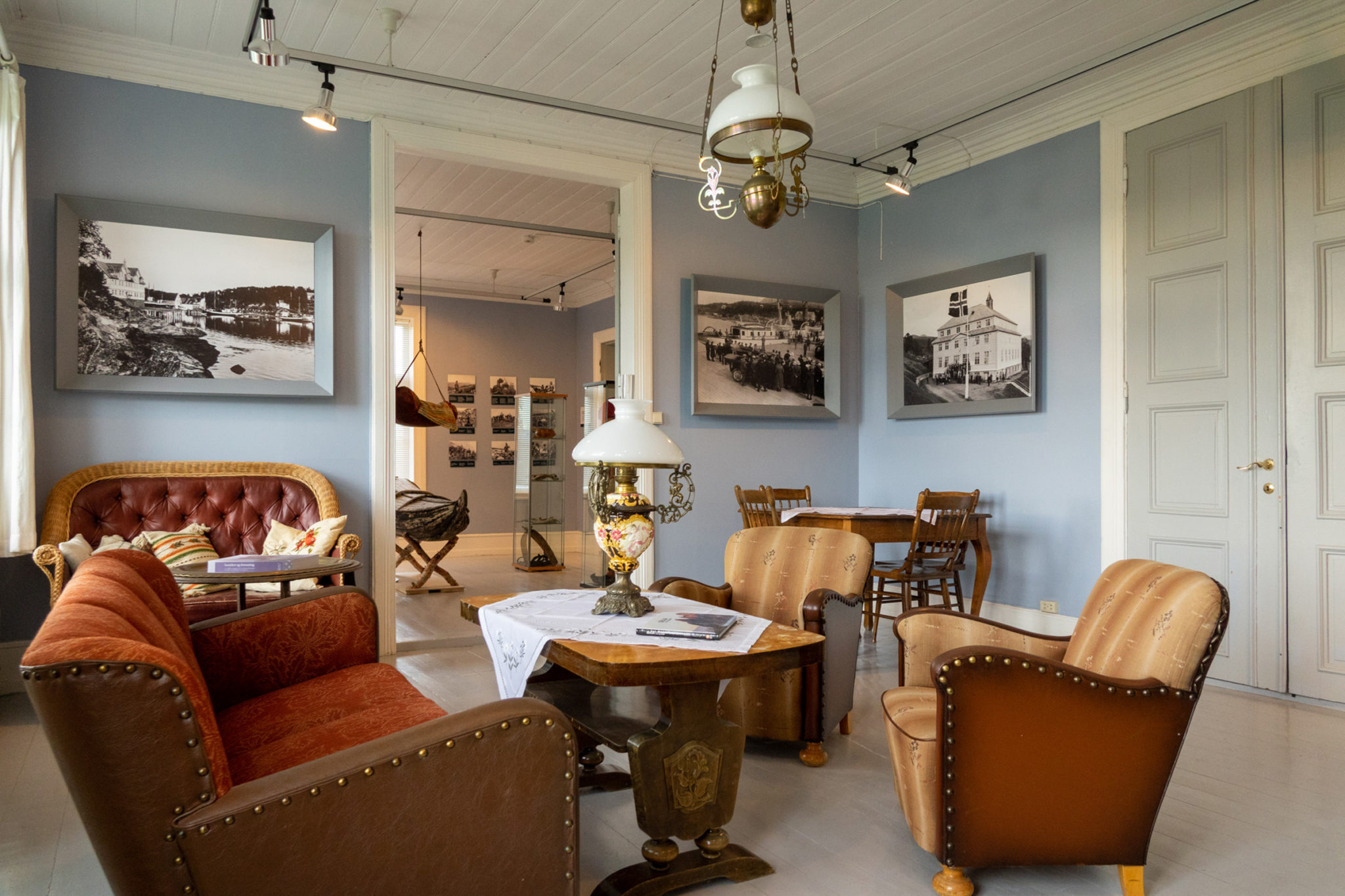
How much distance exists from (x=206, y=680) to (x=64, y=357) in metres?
2.62

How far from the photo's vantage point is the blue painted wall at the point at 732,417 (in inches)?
229

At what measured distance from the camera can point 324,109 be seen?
4.18m

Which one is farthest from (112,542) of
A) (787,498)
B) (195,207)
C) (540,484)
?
(540,484)

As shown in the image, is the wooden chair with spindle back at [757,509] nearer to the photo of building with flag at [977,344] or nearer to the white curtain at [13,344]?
the photo of building with flag at [977,344]

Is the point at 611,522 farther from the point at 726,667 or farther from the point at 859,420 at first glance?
the point at 859,420

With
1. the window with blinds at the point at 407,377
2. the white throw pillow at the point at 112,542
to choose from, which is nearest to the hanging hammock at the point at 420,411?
the window with blinds at the point at 407,377

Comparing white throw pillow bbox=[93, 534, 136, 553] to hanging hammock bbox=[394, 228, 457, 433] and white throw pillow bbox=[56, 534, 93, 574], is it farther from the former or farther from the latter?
hanging hammock bbox=[394, 228, 457, 433]

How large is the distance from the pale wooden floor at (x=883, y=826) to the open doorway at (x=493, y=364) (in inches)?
115

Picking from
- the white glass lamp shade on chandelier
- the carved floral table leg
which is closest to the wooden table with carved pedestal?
the carved floral table leg

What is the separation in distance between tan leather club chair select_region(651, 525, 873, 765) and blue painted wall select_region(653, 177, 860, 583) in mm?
2159

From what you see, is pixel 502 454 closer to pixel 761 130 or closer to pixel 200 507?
pixel 200 507

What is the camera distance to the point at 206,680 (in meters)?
2.42

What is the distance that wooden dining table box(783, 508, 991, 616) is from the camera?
5070 millimetres

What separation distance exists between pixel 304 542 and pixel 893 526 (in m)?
3.29
